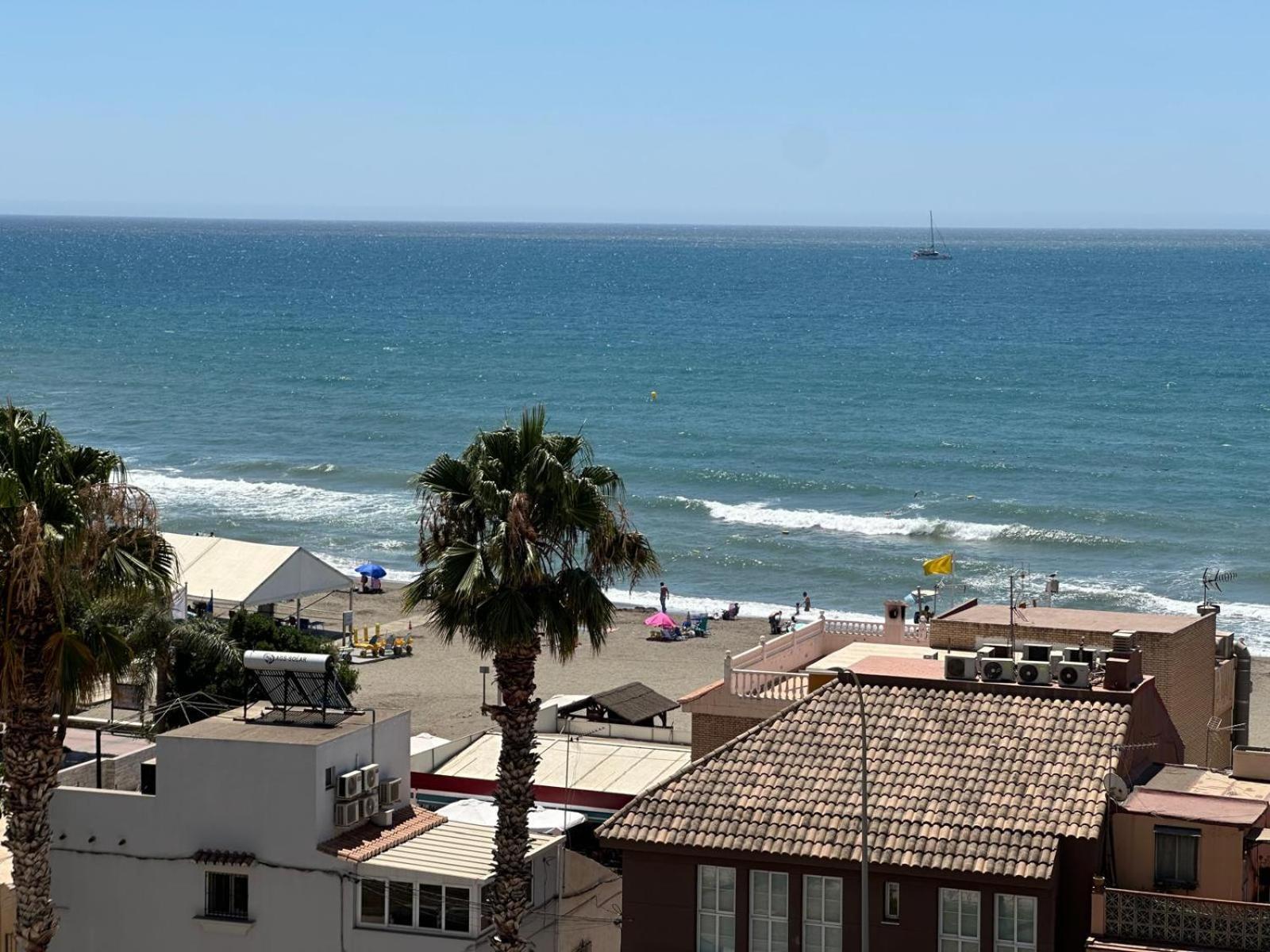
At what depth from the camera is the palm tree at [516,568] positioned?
71.8ft

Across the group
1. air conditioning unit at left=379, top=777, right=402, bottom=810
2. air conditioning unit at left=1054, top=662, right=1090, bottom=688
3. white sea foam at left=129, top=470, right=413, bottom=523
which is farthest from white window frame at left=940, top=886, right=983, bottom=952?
white sea foam at left=129, top=470, right=413, bottom=523

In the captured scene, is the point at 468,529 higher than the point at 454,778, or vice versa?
the point at 468,529

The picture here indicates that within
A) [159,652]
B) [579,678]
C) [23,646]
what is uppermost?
Answer: [23,646]

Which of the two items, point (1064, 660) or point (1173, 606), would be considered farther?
point (1173, 606)

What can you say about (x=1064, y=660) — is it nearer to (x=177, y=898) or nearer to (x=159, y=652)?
(x=177, y=898)

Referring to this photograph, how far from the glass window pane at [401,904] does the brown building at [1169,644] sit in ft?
33.4

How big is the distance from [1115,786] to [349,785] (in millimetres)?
8613

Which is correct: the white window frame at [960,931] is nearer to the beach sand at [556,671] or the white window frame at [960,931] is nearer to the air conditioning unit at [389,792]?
the air conditioning unit at [389,792]

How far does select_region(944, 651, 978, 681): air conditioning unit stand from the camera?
76.7ft

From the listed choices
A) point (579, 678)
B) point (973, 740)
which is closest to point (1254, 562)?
point (579, 678)

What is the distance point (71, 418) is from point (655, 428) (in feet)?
104

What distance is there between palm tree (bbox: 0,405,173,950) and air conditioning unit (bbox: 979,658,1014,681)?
362 inches

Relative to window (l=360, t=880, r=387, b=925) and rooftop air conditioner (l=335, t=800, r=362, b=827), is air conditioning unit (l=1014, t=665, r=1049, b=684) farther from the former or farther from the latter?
rooftop air conditioner (l=335, t=800, r=362, b=827)

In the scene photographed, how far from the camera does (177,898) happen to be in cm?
2380
